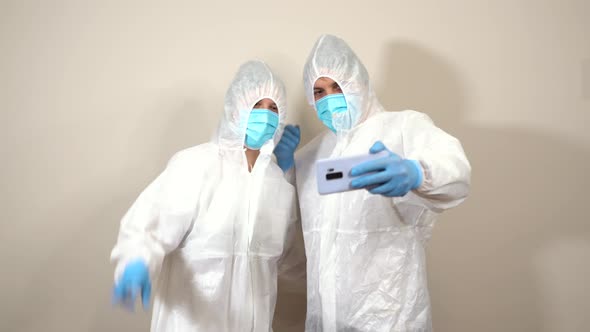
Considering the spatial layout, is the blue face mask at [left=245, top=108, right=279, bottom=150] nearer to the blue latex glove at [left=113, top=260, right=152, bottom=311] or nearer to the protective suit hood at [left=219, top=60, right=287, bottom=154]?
the protective suit hood at [left=219, top=60, right=287, bottom=154]

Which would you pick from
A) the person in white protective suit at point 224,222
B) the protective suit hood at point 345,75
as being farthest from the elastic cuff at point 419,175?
the person in white protective suit at point 224,222

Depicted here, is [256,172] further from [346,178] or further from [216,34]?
[216,34]

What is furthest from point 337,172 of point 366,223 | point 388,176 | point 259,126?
point 259,126

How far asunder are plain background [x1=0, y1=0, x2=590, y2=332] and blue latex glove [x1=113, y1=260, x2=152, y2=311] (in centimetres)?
68

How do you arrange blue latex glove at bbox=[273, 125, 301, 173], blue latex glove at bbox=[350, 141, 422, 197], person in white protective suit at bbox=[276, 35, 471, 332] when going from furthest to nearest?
blue latex glove at bbox=[273, 125, 301, 173]
person in white protective suit at bbox=[276, 35, 471, 332]
blue latex glove at bbox=[350, 141, 422, 197]

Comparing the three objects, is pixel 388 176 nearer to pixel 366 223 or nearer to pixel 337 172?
pixel 337 172

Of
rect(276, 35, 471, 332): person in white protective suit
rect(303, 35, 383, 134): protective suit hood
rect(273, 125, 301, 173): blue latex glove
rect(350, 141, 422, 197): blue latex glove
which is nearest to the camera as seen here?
rect(350, 141, 422, 197): blue latex glove

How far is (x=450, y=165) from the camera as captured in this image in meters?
0.96

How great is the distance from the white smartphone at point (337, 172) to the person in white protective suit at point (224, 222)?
337mm

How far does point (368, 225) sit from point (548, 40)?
45.3 inches

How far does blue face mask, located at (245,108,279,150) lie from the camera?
50.1 inches

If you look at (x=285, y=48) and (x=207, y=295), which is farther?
(x=285, y=48)

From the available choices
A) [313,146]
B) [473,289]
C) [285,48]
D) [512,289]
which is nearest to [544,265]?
[512,289]

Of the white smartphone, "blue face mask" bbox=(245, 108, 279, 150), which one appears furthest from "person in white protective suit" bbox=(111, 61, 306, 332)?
the white smartphone
